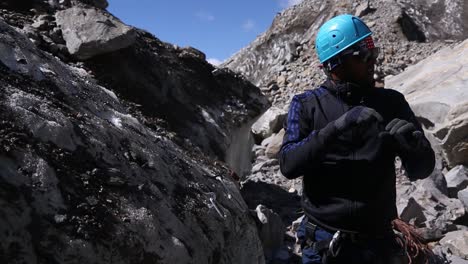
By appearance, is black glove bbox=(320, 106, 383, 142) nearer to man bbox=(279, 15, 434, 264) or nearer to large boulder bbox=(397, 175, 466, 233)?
man bbox=(279, 15, 434, 264)

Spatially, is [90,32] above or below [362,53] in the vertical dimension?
above

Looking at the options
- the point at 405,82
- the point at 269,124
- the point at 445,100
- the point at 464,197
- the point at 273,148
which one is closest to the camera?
the point at 464,197

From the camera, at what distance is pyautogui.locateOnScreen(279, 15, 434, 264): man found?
6.87 feet

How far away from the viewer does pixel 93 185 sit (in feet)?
8.96

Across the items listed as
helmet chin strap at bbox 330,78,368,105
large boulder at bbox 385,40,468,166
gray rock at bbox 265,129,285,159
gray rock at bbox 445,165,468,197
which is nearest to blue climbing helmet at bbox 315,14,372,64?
helmet chin strap at bbox 330,78,368,105

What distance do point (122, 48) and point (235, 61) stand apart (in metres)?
15.0

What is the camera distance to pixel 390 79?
11148 mm

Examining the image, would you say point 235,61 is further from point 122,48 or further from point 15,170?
point 15,170

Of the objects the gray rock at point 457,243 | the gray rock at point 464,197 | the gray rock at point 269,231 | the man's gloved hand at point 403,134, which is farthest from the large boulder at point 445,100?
the man's gloved hand at point 403,134

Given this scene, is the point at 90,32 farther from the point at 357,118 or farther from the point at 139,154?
the point at 357,118

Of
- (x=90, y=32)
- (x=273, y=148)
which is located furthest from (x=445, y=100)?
(x=90, y=32)

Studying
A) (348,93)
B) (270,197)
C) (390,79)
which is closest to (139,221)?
(348,93)

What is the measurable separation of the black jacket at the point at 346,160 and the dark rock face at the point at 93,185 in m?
0.89

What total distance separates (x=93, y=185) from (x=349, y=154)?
125cm
